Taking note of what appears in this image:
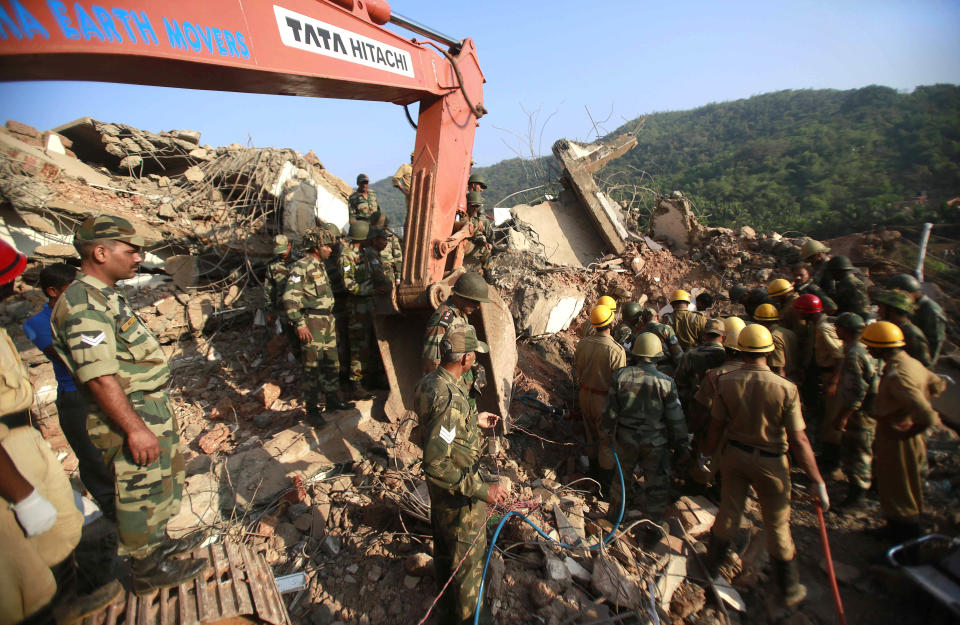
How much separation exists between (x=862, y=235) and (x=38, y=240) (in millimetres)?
12828

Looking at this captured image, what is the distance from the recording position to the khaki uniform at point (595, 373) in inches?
161

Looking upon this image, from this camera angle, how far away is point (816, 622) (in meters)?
2.80

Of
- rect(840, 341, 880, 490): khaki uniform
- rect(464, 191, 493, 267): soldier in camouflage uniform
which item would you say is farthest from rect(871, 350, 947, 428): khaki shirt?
rect(464, 191, 493, 267): soldier in camouflage uniform

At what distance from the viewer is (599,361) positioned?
4.12 metres

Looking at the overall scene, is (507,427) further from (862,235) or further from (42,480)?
(862,235)

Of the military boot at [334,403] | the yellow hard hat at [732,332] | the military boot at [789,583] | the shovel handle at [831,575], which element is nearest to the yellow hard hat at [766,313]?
the yellow hard hat at [732,332]

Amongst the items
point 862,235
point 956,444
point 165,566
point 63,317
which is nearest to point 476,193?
point 63,317

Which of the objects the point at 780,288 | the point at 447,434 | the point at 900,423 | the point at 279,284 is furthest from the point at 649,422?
the point at 279,284

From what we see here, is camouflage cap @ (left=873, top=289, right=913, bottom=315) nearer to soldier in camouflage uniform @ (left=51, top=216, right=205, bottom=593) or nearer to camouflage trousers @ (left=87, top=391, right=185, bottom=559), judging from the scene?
soldier in camouflage uniform @ (left=51, top=216, right=205, bottom=593)

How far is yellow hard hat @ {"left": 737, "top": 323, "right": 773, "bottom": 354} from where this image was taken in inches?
114

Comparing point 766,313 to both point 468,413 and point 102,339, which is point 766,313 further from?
point 102,339

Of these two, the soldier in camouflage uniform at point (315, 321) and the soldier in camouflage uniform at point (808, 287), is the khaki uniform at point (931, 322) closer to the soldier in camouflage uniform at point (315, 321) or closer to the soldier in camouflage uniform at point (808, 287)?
the soldier in camouflage uniform at point (808, 287)

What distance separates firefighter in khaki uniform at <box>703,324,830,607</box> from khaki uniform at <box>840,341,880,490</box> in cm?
109

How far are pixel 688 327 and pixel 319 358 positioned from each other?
424 cm
